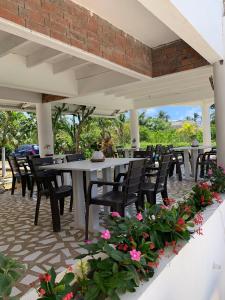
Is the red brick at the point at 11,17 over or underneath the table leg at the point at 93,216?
over

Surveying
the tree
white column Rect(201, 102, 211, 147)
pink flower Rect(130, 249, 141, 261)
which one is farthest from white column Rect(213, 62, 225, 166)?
the tree

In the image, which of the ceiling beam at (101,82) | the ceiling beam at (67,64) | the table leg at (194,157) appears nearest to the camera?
the ceiling beam at (67,64)

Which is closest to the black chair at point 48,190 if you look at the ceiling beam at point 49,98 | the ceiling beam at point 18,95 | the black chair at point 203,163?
the ceiling beam at point 18,95

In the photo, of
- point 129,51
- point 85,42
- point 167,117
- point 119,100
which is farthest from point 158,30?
point 167,117

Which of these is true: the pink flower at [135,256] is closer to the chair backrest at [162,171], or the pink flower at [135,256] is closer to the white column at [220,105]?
the chair backrest at [162,171]

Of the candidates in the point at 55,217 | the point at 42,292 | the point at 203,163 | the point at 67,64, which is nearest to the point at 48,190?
the point at 55,217

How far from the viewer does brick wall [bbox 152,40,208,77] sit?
471cm

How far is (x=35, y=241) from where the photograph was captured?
3.36 meters

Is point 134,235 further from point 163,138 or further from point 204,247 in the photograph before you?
point 163,138

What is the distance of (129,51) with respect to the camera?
4.58 m

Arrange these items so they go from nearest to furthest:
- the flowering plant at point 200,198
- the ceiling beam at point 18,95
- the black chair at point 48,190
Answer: the flowering plant at point 200,198 → the black chair at point 48,190 → the ceiling beam at point 18,95

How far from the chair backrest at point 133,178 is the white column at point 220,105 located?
6.27ft

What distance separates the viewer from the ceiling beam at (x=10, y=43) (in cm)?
407

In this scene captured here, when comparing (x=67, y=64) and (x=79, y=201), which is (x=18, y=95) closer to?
(x=67, y=64)
